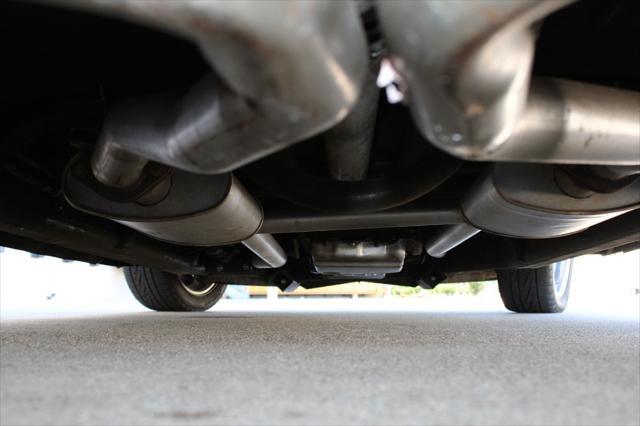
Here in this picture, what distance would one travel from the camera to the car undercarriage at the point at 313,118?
1.30 feet

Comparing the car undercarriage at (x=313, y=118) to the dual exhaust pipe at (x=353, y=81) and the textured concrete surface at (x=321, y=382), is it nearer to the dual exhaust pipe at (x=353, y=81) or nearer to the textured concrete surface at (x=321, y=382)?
the dual exhaust pipe at (x=353, y=81)

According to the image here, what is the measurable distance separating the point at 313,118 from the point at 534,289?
1903 millimetres

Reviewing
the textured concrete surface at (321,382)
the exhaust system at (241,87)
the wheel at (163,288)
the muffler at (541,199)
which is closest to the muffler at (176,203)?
the exhaust system at (241,87)

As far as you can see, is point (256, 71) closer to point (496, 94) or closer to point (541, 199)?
point (496, 94)

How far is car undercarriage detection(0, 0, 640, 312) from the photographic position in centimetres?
40

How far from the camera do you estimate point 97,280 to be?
6.68m

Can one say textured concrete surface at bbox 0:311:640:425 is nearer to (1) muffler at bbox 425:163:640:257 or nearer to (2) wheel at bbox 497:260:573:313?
(1) muffler at bbox 425:163:640:257

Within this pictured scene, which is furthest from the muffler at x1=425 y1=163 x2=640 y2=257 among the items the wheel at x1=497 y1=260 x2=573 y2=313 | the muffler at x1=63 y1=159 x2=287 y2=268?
the wheel at x1=497 y1=260 x2=573 y2=313

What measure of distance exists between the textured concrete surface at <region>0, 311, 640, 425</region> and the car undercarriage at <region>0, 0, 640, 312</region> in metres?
0.25

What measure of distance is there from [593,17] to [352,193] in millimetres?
458

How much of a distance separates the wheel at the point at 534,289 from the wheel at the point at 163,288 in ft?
4.89

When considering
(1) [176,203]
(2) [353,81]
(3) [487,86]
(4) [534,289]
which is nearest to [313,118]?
(2) [353,81]

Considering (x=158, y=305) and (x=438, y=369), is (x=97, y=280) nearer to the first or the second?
(x=158, y=305)

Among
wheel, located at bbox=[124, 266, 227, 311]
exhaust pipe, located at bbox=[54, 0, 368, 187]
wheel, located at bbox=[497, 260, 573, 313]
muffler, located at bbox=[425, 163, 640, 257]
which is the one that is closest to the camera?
exhaust pipe, located at bbox=[54, 0, 368, 187]
